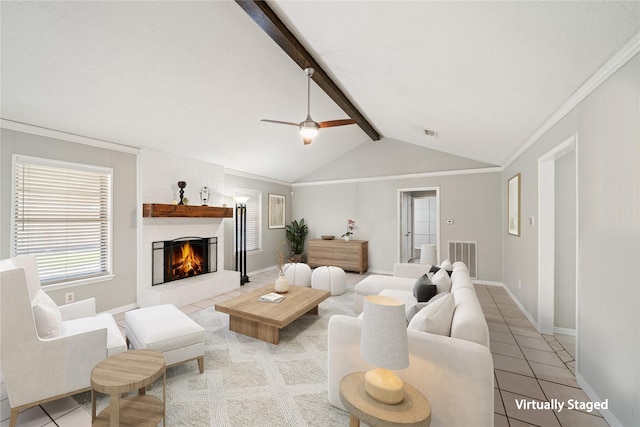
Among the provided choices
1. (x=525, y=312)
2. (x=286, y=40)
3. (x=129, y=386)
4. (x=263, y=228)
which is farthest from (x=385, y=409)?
(x=263, y=228)

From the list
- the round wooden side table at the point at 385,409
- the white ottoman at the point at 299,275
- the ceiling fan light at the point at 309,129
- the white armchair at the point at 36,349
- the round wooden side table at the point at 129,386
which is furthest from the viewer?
the white ottoman at the point at 299,275

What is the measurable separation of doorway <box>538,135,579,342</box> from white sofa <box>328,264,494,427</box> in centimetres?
203

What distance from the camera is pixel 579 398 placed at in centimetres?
200

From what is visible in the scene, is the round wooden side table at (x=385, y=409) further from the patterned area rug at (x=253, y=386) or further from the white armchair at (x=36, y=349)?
the white armchair at (x=36, y=349)

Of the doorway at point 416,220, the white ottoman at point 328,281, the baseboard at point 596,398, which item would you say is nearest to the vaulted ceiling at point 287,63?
the doorway at point 416,220

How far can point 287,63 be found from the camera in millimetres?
3188

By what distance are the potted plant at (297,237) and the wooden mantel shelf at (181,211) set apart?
7.90 ft

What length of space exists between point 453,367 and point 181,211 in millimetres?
4153

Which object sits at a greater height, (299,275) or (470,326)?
(470,326)

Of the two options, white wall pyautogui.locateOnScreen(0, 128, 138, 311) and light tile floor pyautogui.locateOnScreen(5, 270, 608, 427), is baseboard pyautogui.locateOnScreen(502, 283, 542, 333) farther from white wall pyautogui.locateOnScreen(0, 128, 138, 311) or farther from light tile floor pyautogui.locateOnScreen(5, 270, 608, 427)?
white wall pyautogui.locateOnScreen(0, 128, 138, 311)

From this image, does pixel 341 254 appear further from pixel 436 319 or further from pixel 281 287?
pixel 436 319

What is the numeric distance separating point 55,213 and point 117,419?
2.97 m

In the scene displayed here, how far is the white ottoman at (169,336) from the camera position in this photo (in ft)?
7.09

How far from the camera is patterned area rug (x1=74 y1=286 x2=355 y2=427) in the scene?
5.90 ft
